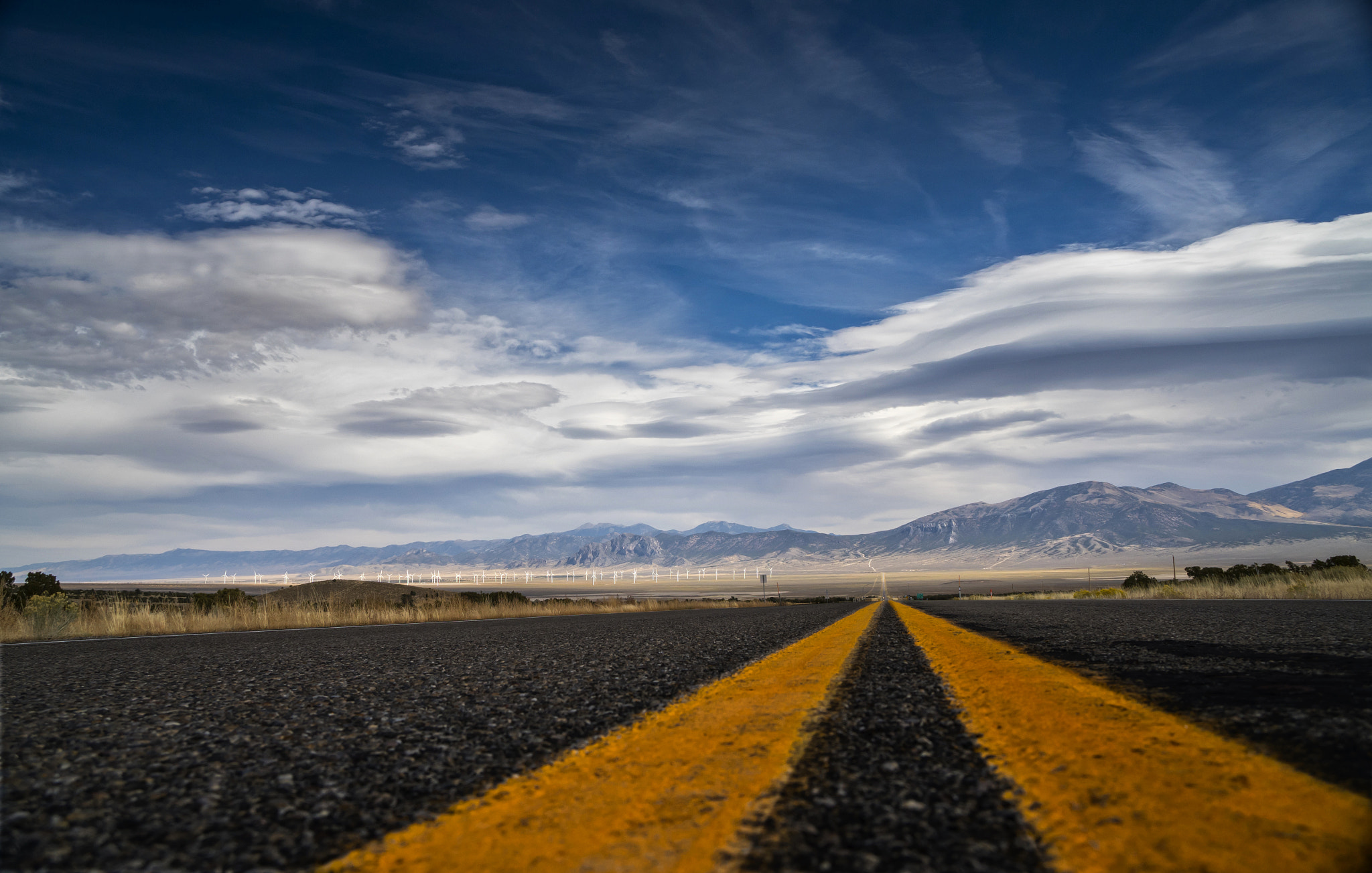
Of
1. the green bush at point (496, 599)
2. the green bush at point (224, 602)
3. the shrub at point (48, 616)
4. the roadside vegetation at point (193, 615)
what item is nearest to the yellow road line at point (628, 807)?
the roadside vegetation at point (193, 615)

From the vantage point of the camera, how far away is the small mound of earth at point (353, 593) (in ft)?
94.3

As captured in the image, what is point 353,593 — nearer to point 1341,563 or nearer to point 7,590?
point 7,590

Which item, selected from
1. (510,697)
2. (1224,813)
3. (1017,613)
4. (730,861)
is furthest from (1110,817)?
(1017,613)

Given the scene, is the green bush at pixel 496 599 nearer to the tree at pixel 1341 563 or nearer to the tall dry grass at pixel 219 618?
the tall dry grass at pixel 219 618

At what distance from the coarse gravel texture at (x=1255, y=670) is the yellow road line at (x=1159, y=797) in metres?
0.22

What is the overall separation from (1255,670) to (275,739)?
6854 millimetres

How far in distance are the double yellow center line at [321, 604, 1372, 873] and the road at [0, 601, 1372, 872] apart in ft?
0.32

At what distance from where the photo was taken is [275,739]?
148 inches

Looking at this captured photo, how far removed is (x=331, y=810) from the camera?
8.33 feet

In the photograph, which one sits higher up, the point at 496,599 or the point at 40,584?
the point at 40,584

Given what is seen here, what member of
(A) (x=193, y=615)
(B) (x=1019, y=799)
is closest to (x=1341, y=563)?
(B) (x=1019, y=799)

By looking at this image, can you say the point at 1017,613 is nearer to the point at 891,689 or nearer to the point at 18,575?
the point at 891,689

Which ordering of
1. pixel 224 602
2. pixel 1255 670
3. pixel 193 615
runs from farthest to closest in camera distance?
pixel 224 602 < pixel 193 615 < pixel 1255 670

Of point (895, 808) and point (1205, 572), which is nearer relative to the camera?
point (895, 808)
